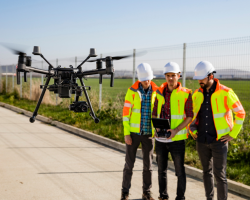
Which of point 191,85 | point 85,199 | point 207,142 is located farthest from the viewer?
point 191,85

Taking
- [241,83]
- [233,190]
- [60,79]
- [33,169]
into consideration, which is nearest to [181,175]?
[233,190]

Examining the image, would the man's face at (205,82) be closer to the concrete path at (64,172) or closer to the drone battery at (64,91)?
the concrete path at (64,172)

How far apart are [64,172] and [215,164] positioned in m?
3.17

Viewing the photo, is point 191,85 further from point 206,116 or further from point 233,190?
point 206,116

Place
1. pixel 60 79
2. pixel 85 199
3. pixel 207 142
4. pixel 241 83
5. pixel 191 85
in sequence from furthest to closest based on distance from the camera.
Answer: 1. pixel 191 85
2. pixel 241 83
3. pixel 85 199
4. pixel 207 142
5. pixel 60 79

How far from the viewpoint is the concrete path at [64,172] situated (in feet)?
16.4

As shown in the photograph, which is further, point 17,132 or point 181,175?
point 17,132

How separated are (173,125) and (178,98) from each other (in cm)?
38

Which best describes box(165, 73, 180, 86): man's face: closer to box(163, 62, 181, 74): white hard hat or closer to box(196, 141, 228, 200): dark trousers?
box(163, 62, 181, 74): white hard hat

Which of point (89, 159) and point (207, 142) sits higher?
point (207, 142)

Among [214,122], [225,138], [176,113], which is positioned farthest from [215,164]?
[176,113]

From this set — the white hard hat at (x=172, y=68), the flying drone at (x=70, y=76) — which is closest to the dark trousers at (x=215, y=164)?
the white hard hat at (x=172, y=68)

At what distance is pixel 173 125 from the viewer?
14.3 feet

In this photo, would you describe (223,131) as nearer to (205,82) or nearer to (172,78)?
(205,82)
